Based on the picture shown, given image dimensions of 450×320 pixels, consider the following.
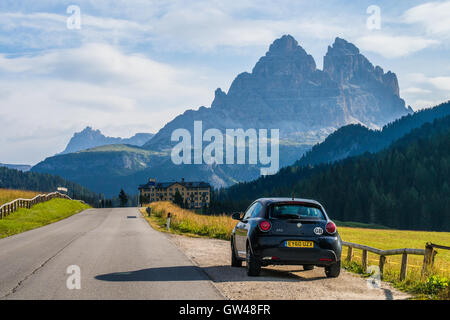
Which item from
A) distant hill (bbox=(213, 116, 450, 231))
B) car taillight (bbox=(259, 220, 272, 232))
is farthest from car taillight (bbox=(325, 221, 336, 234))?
distant hill (bbox=(213, 116, 450, 231))

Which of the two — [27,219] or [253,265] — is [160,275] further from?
[27,219]

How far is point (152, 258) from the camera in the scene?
16047 mm

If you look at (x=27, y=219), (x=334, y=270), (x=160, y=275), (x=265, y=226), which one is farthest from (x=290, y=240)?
(x=27, y=219)

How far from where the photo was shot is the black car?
11656mm

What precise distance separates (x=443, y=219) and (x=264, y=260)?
12213 cm

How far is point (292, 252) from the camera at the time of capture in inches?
458

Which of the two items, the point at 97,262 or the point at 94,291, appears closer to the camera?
the point at 94,291

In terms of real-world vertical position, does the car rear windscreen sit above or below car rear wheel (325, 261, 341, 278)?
above

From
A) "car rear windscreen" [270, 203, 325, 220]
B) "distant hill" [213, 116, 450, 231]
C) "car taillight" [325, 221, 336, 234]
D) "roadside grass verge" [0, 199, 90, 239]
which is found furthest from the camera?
"distant hill" [213, 116, 450, 231]

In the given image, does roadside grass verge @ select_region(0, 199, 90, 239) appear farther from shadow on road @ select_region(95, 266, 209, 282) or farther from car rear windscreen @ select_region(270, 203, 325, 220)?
car rear windscreen @ select_region(270, 203, 325, 220)

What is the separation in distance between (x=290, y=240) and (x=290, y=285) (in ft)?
3.86

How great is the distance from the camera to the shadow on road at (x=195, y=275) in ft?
38.2

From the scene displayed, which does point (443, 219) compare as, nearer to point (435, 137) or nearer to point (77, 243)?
point (435, 137)
